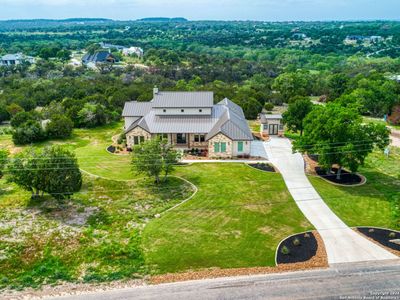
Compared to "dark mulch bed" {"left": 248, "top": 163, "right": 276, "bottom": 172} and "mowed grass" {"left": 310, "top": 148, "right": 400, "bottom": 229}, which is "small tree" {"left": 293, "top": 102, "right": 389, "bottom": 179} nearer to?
"mowed grass" {"left": 310, "top": 148, "right": 400, "bottom": 229}

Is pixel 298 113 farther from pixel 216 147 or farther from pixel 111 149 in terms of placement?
pixel 111 149

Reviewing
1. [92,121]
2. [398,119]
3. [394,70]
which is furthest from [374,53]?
[92,121]

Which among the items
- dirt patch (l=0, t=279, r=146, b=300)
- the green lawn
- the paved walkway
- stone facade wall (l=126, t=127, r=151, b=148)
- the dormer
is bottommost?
dirt patch (l=0, t=279, r=146, b=300)

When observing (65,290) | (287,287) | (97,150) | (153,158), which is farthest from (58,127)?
(287,287)

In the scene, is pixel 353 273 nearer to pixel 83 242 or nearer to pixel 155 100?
pixel 83 242

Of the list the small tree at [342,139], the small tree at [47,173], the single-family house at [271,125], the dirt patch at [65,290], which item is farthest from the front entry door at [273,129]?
the dirt patch at [65,290]

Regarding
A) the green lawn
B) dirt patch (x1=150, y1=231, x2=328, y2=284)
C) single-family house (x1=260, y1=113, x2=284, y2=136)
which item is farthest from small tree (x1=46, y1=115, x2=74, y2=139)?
dirt patch (x1=150, y1=231, x2=328, y2=284)
